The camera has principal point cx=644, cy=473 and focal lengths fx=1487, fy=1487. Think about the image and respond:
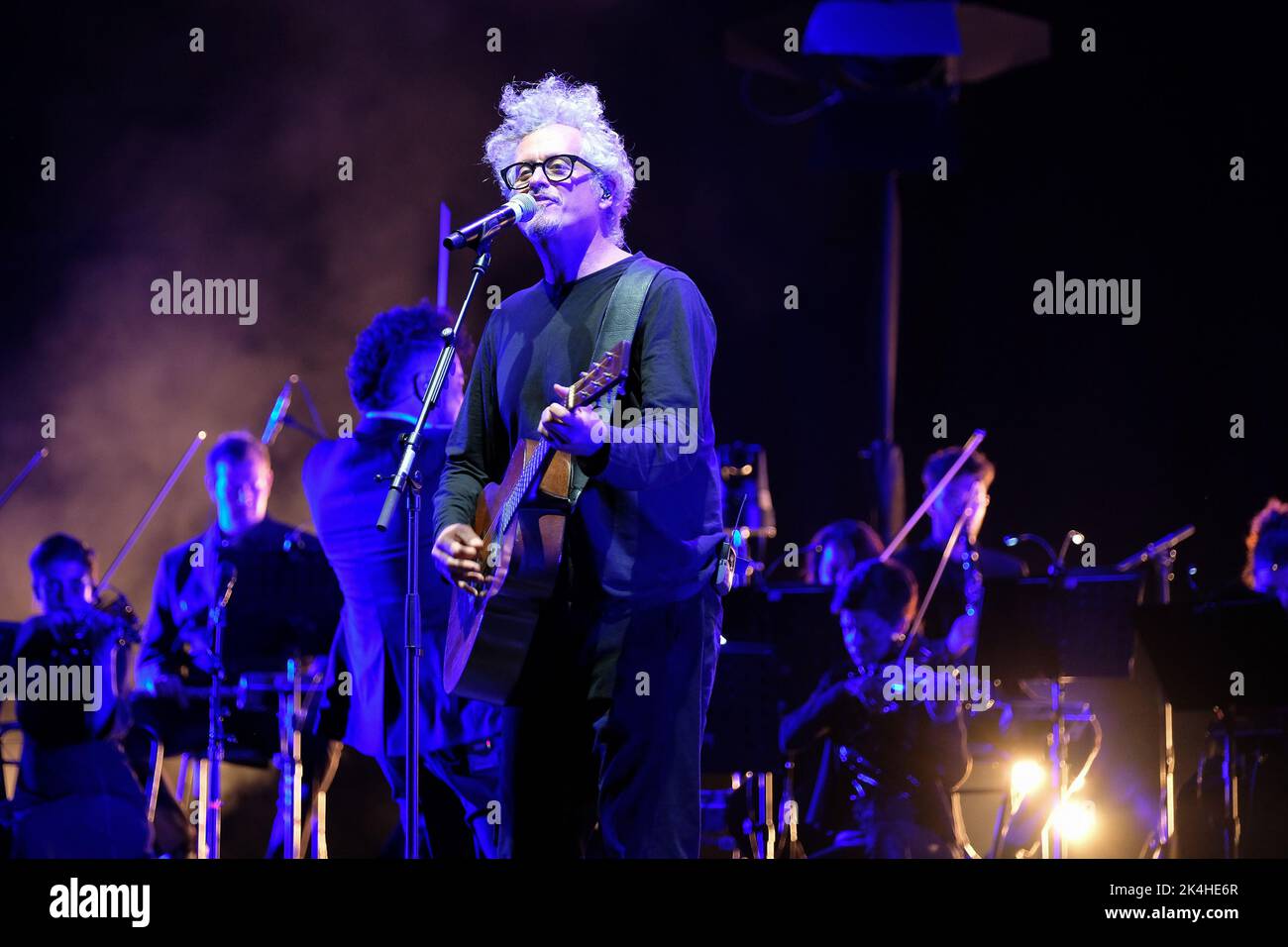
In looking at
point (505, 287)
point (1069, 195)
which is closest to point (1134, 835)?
point (1069, 195)

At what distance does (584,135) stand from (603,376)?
69 centimetres

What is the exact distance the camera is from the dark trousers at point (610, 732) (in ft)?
9.40

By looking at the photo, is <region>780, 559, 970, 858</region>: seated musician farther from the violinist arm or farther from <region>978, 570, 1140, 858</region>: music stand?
the violinist arm

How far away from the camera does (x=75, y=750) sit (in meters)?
4.94

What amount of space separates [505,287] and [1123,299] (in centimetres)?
325

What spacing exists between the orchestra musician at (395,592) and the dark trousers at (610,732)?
918mm

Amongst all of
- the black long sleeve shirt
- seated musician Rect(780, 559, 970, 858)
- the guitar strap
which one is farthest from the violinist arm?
the guitar strap

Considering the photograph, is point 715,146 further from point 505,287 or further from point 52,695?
point 52,695

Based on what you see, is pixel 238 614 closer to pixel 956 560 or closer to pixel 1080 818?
pixel 956 560

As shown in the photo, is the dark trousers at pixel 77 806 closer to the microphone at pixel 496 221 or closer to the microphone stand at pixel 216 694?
the microphone stand at pixel 216 694

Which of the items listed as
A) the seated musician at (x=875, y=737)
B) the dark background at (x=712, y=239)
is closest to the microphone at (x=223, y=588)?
the seated musician at (x=875, y=737)

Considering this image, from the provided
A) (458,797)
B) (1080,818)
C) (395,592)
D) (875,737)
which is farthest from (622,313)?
(1080,818)

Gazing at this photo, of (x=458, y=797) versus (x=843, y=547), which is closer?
(x=458, y=797)

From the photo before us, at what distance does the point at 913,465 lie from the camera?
8289 mm
